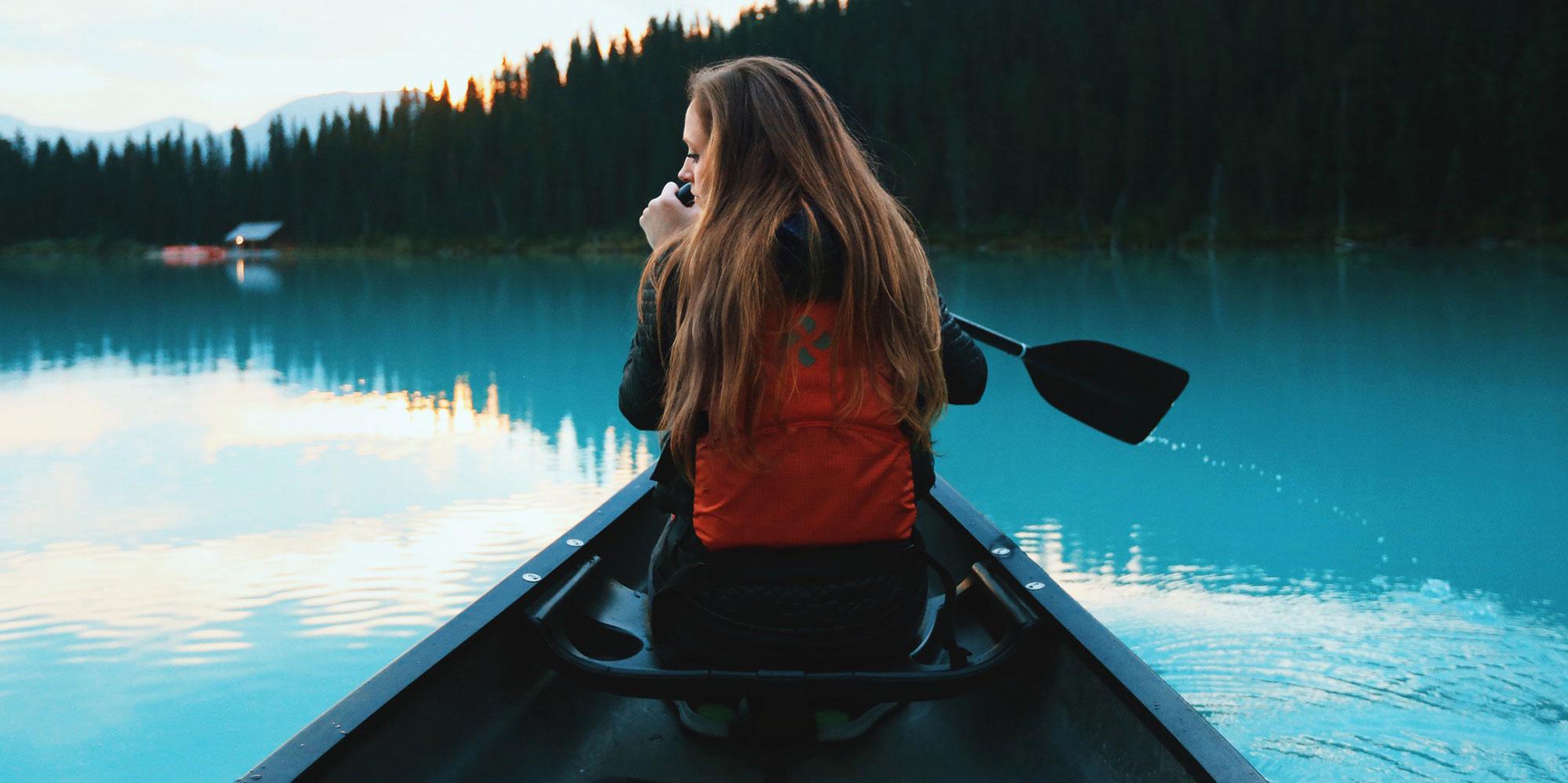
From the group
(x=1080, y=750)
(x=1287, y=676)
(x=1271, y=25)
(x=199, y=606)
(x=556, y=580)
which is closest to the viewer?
(x=1080, y=750)

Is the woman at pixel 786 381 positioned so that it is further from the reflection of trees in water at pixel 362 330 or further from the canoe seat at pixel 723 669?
the reflection of trees in water at pixel 362 330

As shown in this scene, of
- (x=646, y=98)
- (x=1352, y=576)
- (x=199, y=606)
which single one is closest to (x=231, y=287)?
(x=199, y=606)

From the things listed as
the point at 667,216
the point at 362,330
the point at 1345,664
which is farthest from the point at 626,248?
the point at 667,216

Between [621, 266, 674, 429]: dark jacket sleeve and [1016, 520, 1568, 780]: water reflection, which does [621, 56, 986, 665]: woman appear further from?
[1016, 520, 1568, 780]: water reflection

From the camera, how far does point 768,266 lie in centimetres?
165

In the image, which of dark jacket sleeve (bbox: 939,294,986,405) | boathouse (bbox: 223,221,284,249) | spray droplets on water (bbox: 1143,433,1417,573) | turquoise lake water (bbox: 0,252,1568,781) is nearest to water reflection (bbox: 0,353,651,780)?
turquoise lake water (bbox: 0,252,1568,781)

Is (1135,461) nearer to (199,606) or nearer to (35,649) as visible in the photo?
(199,606)

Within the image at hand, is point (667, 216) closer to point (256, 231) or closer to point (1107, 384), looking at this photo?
point (1107, 384)

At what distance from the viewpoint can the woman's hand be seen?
6.95 feet

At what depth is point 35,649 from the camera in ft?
13.6

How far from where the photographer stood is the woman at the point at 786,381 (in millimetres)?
1674

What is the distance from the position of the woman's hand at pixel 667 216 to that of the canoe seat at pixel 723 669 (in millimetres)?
663

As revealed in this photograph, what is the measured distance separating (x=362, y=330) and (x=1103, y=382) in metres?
13.9

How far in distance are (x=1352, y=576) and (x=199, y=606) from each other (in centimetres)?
449
